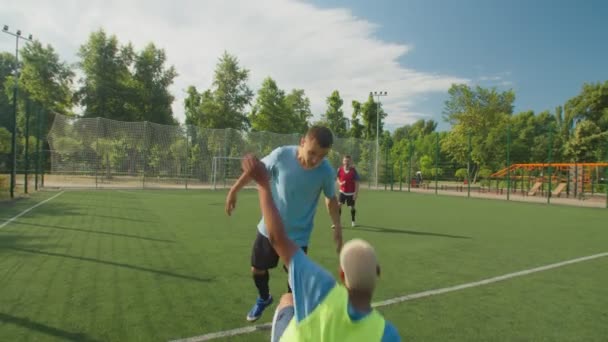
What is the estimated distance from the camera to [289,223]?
3758 mm

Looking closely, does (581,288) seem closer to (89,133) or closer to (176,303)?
(176,303)

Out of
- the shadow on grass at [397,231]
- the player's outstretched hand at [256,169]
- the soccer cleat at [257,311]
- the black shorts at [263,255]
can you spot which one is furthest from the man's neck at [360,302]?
the shadow on grass at [397,231]

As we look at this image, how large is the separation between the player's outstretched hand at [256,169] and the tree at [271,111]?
45.4 m

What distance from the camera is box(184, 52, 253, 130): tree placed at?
1807 inches

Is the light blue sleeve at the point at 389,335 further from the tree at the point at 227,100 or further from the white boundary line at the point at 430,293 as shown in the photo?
the tree at the point at 227,100

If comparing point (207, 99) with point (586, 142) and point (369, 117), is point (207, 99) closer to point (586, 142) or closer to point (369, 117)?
point (369, 117)

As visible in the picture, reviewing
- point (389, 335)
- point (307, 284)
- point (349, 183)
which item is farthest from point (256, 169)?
point (349, 183)

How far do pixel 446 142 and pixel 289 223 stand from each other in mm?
46001

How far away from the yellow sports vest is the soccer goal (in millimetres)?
26306

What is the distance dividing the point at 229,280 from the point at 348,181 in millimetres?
6439

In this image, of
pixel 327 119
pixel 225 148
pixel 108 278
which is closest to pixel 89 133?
pixel 225 148

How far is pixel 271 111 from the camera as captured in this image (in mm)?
47250

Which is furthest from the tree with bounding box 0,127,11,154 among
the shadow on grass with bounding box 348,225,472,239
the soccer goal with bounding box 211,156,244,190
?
the shadow on grass with bounding box 348,225,472,239

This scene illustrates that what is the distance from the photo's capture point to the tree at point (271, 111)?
155 ft
